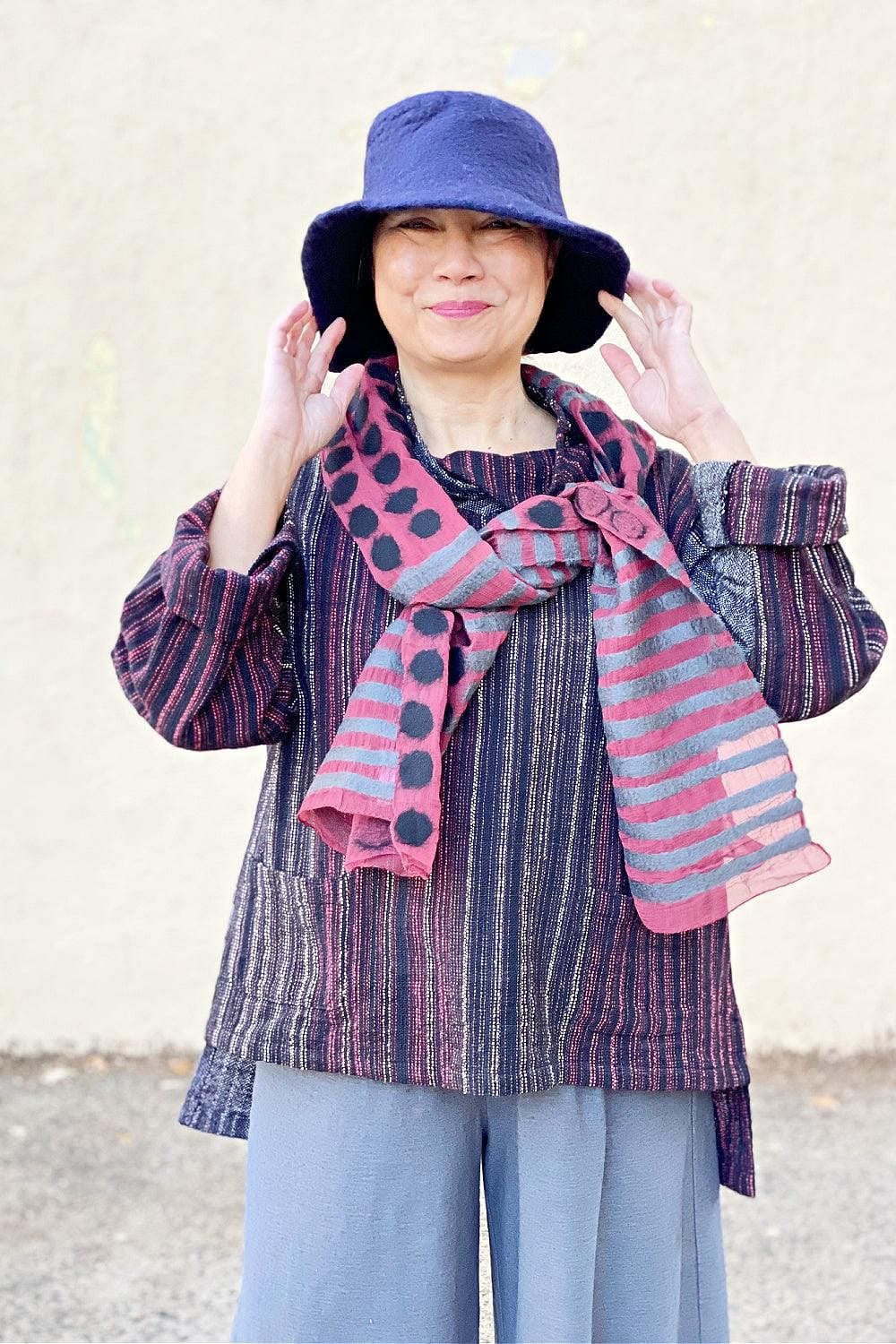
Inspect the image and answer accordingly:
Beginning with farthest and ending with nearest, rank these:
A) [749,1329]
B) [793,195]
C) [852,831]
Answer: [852,831] < [793,195] < [749,1329]

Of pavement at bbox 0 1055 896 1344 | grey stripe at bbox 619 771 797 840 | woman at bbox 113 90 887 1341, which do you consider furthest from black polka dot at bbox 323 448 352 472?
pavement at bbox 0 1055 896 1344

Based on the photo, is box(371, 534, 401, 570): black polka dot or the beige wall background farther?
the beige wall background

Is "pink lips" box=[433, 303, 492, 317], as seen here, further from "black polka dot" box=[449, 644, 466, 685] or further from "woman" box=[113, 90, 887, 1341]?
"black polka dot" box=[449, 644, 466, 685]

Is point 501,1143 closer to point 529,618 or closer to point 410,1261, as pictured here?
point 410,1261

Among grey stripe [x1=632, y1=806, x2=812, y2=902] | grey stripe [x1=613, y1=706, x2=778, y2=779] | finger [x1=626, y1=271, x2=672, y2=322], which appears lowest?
grey stripe [x1=632, y1=806, x2=812, y2=902]

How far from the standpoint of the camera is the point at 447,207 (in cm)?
161

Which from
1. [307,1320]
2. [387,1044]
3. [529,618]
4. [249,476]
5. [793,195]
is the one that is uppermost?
[793,195]

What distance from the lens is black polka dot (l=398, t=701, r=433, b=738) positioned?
1.60 meters

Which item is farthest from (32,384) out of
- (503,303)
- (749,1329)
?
(749,1329)

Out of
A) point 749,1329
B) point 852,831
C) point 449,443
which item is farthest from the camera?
point 852,831

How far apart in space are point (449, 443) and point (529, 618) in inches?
10.7

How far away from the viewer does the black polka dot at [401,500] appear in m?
1.68

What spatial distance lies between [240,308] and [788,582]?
2.09 metres

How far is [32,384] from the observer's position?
3.45 m
